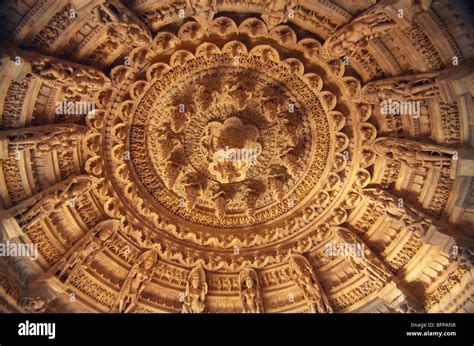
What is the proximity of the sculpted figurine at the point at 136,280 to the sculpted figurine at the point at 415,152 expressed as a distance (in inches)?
261

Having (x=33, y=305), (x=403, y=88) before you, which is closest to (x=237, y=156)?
(x=403, y=88)

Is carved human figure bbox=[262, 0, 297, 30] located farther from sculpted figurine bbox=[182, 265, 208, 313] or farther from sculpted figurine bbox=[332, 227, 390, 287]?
sculpted figurine bbox=[182, 265, 208, 313]

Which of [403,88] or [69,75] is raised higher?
[69,75]

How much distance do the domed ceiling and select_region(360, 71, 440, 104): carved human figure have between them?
0.04 meters

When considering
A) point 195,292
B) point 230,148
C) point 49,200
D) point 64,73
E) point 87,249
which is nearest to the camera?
point 64,73

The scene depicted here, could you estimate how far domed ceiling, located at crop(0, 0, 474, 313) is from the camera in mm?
9109

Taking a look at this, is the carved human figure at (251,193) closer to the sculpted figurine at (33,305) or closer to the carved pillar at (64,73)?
the carved pillar at (64,73)

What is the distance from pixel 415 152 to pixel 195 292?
6632 mm

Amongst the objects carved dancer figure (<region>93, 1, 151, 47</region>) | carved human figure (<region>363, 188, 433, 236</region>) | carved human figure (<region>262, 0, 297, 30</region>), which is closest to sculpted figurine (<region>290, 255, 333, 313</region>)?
carved human figure (<region>363, 188, 433, 236</region>)

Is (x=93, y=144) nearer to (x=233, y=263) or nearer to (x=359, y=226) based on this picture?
(x=233, y=263)

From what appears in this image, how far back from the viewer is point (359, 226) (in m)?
11.4

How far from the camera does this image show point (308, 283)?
1123 centimetres

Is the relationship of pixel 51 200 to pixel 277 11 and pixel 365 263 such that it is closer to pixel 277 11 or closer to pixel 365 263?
pixel 277 11

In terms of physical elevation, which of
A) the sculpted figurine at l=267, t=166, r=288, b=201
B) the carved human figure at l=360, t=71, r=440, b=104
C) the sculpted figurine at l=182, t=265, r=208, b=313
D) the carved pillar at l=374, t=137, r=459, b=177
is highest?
the carved human figure at l=360, t=71, r=440, b=104
